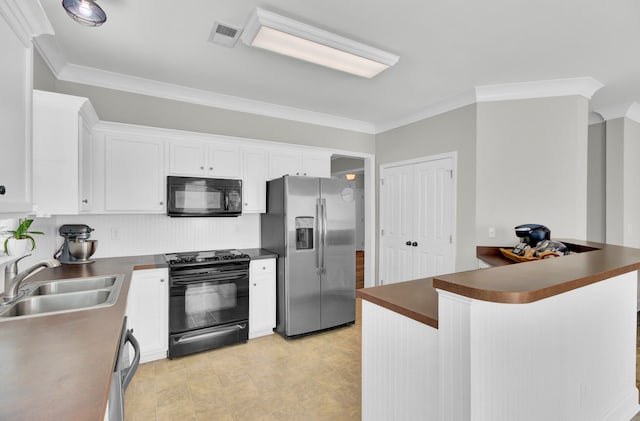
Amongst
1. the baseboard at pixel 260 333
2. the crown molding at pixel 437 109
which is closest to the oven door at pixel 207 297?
the baseboard at pixel 260 333

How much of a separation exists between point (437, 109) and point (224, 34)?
2668mm

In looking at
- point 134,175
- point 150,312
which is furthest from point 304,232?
point 134,175

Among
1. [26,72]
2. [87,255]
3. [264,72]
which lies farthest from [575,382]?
[87,255]

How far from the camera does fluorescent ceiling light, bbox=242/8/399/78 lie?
7.16ft

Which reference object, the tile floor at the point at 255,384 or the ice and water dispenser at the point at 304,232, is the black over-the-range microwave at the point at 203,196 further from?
the tile floor at the point at 255,384

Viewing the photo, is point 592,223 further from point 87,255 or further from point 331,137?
point 87,255

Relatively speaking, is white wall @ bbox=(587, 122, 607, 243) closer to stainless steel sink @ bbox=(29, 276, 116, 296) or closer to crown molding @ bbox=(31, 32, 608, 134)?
crown molding @ bbox=(31, 32, 608, 134)

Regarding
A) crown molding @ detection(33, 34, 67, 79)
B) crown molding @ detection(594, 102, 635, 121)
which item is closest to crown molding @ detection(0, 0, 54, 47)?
crown molding @ detection(33, 34, 67, 79)

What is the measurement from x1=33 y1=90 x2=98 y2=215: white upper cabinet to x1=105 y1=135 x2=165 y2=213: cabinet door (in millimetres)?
564

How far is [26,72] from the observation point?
1295 mm

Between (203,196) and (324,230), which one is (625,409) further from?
(203,196)

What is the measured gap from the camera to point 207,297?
3.09 metres

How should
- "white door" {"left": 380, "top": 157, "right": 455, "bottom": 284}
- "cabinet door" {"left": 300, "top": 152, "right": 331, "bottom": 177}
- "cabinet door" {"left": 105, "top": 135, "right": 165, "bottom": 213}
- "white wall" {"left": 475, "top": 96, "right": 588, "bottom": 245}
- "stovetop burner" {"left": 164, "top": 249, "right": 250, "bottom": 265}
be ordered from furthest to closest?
"cabinet door" {"left": 300, "top": 152, "right": 331, "bottom": 177} < "white door" {"left": 380, "top": 157, "right": 455, "bottom": 284} < "white wall" {"left": 475, "top": 96, "right": 588, "bottom": 245} < "stovetop burner" {"left": 164, "top": 249, "right": 250, "bottom": 265} < "cabinet door" {"left": 105, "top": 135, "right": 165, "bottom": 213}

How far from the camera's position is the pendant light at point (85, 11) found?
1.80 metres
